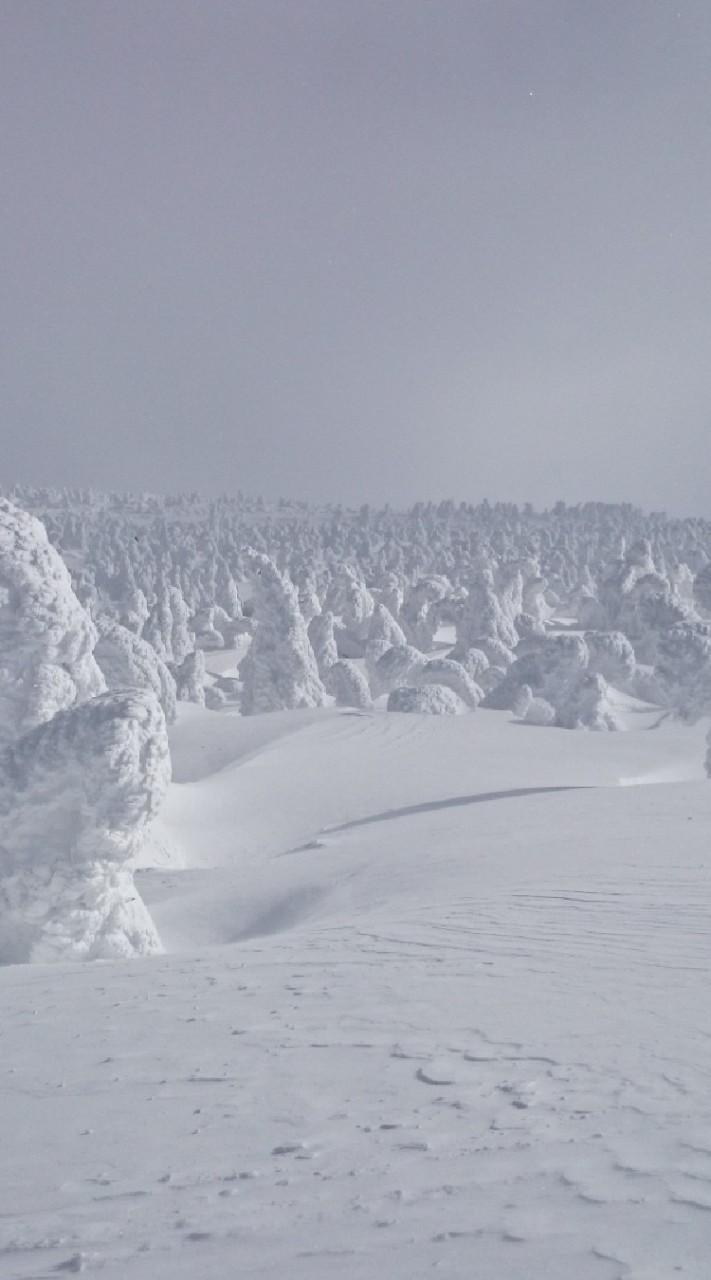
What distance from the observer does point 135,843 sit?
23.9 feet

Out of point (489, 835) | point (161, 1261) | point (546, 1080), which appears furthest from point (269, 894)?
point (161, 1261)

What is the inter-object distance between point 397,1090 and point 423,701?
767 inches

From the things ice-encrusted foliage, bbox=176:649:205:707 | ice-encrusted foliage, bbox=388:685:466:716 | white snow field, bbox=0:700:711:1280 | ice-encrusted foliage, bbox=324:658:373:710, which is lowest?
ice-encrusted foliage, bbox=176:649:205:707

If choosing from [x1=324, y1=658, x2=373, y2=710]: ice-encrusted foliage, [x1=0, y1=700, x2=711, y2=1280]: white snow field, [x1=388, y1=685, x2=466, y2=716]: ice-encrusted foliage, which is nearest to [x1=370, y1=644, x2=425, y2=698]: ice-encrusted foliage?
[x1=324, y1=658, x2=373, y2=710]: ice-encrusted foliage

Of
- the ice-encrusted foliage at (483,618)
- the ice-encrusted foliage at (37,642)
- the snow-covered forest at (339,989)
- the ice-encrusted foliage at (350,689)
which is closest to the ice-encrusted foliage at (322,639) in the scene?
the ice-encrusted foliage at (483,618)

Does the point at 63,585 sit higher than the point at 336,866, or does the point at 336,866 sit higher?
the point at 63,585

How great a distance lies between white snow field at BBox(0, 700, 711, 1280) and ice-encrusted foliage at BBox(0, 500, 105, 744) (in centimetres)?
458

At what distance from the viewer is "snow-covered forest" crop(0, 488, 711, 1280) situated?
274 cm

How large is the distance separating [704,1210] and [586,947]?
2.81 m

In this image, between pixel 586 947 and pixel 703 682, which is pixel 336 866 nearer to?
pixel 586 947

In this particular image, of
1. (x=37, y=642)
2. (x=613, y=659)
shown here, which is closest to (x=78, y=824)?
(x=37, y=642)

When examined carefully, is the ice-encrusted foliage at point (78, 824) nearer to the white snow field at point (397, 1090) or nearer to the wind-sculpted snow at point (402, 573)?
the white snow field at point (397, 1090)

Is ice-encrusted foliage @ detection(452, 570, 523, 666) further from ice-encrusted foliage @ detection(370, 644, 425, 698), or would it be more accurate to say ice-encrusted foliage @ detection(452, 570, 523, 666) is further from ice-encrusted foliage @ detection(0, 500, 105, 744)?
ice-encrusted foliage @ detection(0, 500, 105, 744)

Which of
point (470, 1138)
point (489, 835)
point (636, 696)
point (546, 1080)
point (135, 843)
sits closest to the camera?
point (470, 1138)
